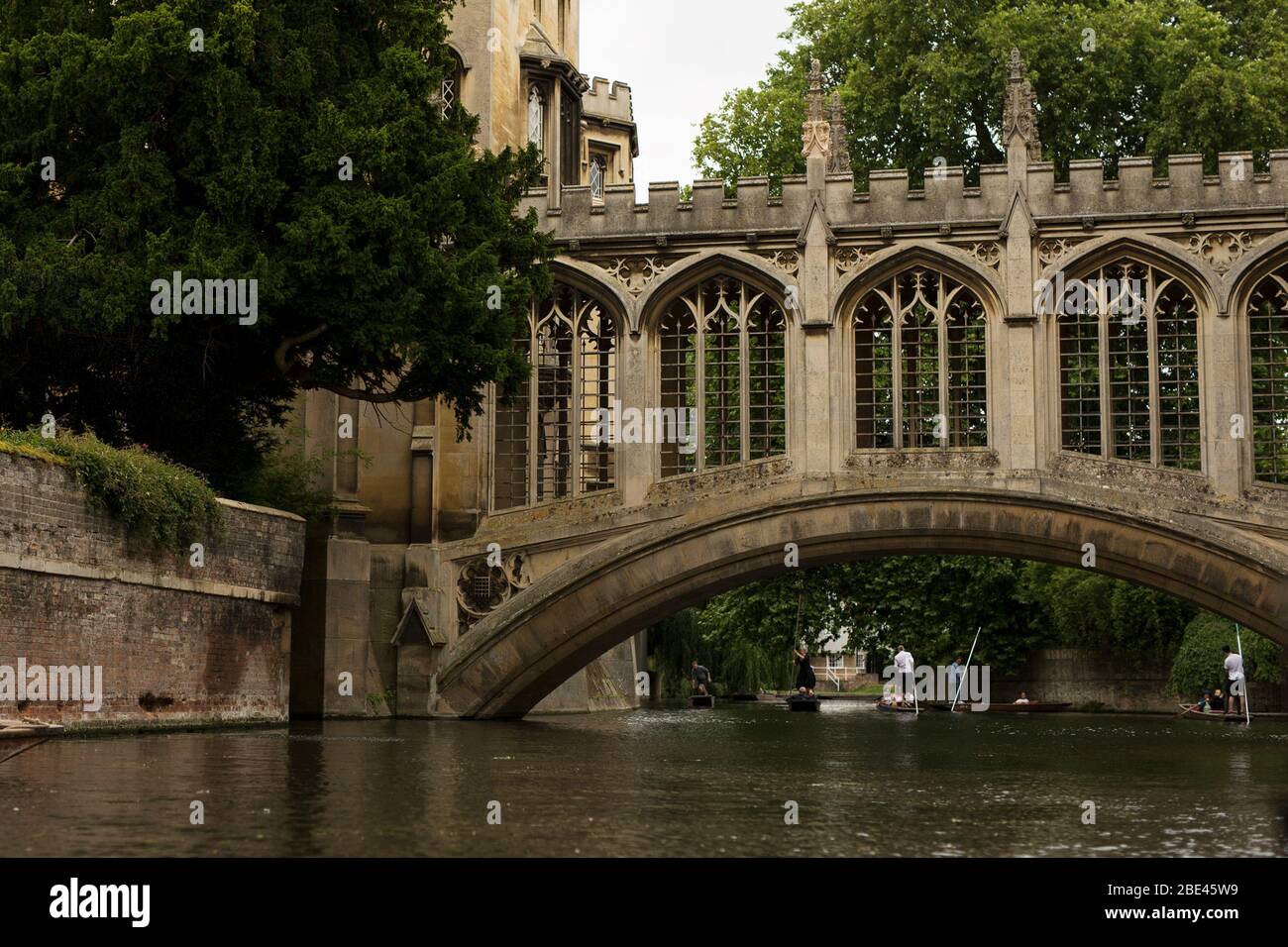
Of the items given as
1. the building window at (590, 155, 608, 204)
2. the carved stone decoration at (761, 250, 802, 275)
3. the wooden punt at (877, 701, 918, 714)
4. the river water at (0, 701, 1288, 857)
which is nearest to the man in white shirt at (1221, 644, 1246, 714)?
the wooden punt at (877, 701, 918, 714)

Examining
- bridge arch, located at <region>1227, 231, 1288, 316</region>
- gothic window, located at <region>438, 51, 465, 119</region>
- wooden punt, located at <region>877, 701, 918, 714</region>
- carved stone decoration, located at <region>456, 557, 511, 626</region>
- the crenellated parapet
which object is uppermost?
gothic window, located at <region>438, 51, 465, 119</region>

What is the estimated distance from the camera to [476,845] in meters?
6.57

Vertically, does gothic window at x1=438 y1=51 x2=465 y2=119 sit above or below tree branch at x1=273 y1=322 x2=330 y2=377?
above

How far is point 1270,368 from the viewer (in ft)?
70.5

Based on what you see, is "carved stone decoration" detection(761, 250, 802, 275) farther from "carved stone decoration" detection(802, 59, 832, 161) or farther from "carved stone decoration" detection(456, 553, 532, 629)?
"carved stone decoration" detection(456, 553, 532, 629)

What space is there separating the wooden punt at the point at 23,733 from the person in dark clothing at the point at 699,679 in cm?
2541

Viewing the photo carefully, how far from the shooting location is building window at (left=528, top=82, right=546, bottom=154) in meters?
25.8

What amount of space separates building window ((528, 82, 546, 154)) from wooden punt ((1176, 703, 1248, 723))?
12.5 meters

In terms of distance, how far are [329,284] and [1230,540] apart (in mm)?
10136

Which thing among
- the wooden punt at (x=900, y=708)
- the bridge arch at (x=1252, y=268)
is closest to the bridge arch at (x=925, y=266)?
the bridge arch at (x=1252, y=268)

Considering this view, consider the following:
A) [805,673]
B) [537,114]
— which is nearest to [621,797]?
[537,114]

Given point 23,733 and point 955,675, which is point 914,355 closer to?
point 23,733

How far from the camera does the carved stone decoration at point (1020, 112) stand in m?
21.9
